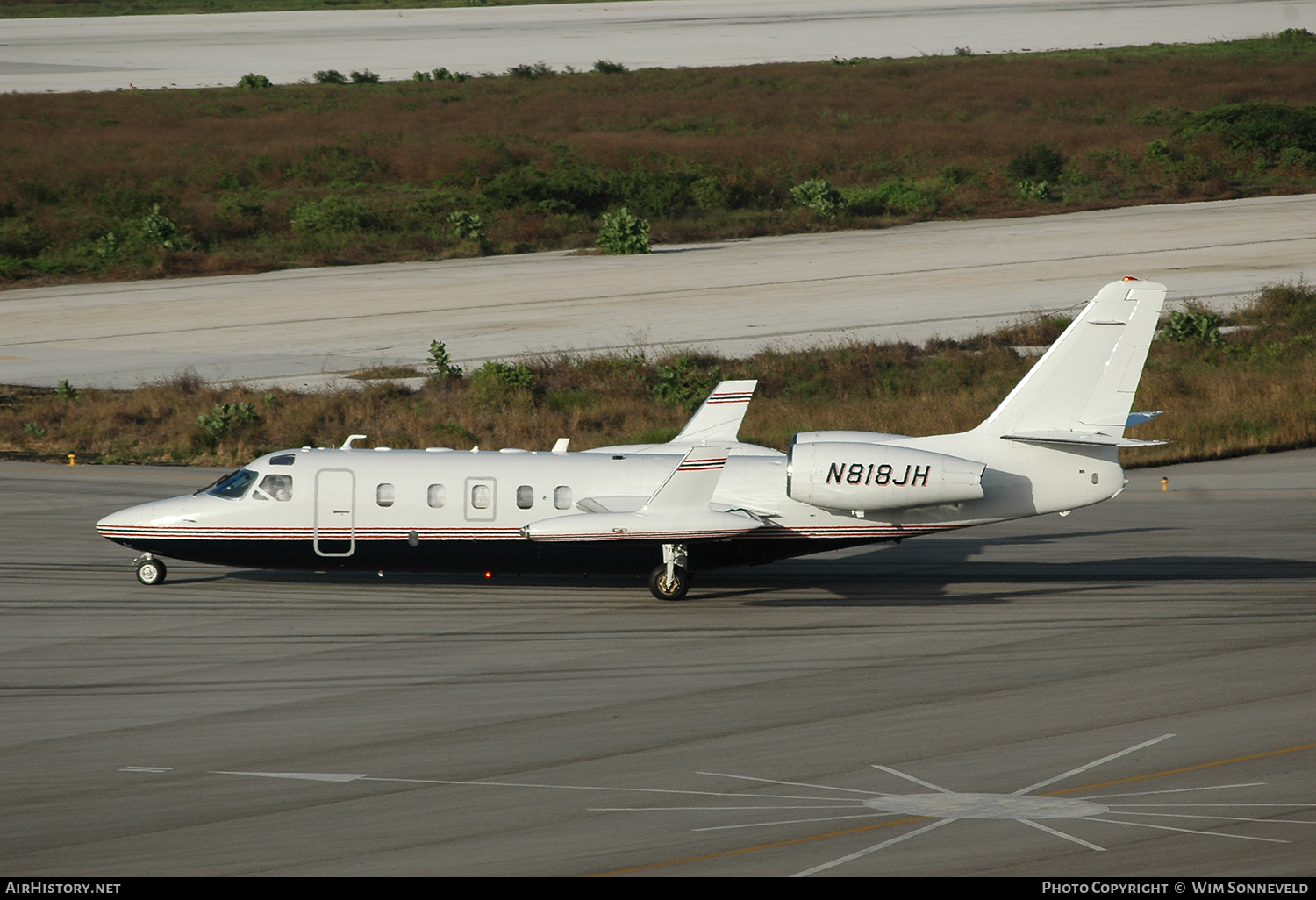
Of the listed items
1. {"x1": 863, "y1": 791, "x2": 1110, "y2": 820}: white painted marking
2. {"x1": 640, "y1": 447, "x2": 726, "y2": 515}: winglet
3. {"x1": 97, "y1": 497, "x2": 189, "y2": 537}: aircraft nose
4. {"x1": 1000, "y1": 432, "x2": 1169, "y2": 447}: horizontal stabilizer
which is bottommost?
{"x1": 863, "y1": 791, "x2": 1110, "y2": 820}: white painted marking

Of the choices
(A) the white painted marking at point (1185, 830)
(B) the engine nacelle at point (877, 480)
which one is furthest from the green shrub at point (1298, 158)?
(A) the white painted marking at point (1185, 830)

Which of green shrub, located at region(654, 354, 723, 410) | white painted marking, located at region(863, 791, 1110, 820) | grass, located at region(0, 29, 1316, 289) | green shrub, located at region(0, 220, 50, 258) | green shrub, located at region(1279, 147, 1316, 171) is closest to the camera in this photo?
white painted marking, located at region(863, 791, 1110, 820)

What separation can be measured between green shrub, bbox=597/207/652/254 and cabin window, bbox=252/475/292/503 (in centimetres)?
4109

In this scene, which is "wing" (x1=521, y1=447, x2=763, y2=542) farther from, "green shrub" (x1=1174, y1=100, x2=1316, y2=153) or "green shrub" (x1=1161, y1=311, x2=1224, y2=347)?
"green shrub" (x1=1174, y1=100, x2=1316, y2=153)

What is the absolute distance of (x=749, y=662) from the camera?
68.8ft

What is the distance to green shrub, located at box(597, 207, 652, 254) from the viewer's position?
64.9m

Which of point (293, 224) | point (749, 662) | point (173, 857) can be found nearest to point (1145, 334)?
point (749, 662)

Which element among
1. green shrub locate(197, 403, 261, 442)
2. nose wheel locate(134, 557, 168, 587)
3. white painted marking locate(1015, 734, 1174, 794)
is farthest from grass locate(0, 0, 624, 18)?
white painted marking locate(1015, 734, 1174, 794)

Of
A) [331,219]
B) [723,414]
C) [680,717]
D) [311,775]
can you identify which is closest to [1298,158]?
[331,219]

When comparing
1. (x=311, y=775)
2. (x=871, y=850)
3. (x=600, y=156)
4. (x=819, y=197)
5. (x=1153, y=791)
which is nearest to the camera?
(x=871, y=850)

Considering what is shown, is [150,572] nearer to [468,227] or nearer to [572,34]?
[468,227]

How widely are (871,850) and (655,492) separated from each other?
1140 cm

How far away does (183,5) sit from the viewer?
161 meters

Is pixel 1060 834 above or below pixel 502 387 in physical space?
below
